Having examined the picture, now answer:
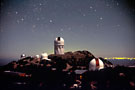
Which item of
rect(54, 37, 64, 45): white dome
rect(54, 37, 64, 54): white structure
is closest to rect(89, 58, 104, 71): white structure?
rect(54, 37, 64, 54): white structure

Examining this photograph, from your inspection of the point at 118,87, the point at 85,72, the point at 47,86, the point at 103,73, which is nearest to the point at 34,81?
the point at 47,86

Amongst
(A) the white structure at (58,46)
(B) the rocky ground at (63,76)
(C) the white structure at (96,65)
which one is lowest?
(B) the rocky ground at (63,76)

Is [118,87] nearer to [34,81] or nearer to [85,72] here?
[85,72]

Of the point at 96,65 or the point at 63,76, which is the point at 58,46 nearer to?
the point at 63,76

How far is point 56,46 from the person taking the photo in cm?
7750

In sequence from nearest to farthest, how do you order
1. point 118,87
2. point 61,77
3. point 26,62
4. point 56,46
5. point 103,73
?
point 118,87 < point 103,73 < point 61,77 < point 26,62 < point 56,46

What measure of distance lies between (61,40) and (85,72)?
29129 mm

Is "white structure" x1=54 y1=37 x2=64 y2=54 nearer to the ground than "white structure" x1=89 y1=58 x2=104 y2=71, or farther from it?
farther from it

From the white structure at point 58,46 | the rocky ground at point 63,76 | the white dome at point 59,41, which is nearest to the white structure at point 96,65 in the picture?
the rocky ground at point 63,76

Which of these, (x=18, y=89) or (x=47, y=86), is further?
(x=47, y=86)

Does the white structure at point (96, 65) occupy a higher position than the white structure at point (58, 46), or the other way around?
the white structure at point (58, 46)

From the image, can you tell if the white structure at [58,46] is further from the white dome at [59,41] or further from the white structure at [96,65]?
the white structure at [96,65]

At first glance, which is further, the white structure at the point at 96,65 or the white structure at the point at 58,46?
the white structure at the point at 58,46

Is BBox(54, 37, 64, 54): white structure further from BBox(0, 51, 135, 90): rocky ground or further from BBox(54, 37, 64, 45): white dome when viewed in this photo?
BBox(0, 51, 135, 90): rocky ground
